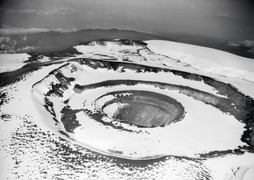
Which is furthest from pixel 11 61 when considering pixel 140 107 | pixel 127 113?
pixel 140 107

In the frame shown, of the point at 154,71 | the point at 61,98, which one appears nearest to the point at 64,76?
the point at 61,98

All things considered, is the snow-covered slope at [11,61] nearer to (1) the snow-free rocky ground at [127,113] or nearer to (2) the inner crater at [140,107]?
(1) the snow-free rocky ground at [127,113]

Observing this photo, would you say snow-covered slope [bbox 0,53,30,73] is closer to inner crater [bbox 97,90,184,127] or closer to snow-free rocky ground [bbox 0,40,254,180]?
snow-free rocky ground [bbox 0,40,254,180]

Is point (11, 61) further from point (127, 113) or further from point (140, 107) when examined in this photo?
point (140, 107)

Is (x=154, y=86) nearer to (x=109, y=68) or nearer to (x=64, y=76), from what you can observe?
(x=109, y=68)

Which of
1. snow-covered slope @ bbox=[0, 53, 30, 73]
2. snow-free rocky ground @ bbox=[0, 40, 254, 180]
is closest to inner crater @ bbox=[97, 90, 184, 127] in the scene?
snow-free rocky ground @ bbox=[0, 40, 254, 180]
